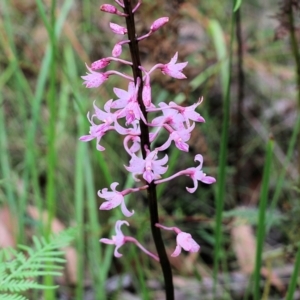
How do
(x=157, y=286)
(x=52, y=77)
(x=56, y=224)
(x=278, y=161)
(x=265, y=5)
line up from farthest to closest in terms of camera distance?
(x=265, y=5), (x=278, y=161), (x=56, y=224), (x=157, y=286), (x=52, y=77)

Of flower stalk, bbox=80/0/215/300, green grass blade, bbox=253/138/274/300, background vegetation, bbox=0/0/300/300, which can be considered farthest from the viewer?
background vegetation, bbox=0/0/300/300

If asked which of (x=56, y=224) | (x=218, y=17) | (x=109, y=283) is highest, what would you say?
(x=218, y=17)

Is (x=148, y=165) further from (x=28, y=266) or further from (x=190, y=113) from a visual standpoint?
(x=28, y=266)

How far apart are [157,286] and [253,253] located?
0.52 m

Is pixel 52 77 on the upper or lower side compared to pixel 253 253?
upper

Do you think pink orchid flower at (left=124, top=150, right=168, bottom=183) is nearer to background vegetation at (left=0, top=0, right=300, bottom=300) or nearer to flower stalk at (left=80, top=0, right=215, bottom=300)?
flower stalk at (left=80, top=0, right=215, bottom=300)

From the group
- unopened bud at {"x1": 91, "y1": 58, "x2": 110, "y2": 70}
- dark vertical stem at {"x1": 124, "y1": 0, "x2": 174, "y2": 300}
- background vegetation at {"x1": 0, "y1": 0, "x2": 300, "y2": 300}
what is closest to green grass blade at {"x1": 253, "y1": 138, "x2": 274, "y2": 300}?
background vegetation at {"x1": 0, "y1": 0, "x2": 300, "y2": 300}

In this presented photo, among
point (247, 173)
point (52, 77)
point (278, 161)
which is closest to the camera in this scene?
point (52, 77)

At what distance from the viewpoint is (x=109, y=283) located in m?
2.72

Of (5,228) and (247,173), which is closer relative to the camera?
(5,228)

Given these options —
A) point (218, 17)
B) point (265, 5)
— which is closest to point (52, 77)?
point (218, 17)

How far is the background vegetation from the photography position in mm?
2393

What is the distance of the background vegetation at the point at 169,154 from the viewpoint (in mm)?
2393

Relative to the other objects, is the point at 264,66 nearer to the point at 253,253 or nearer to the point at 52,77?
the point at 253,253
